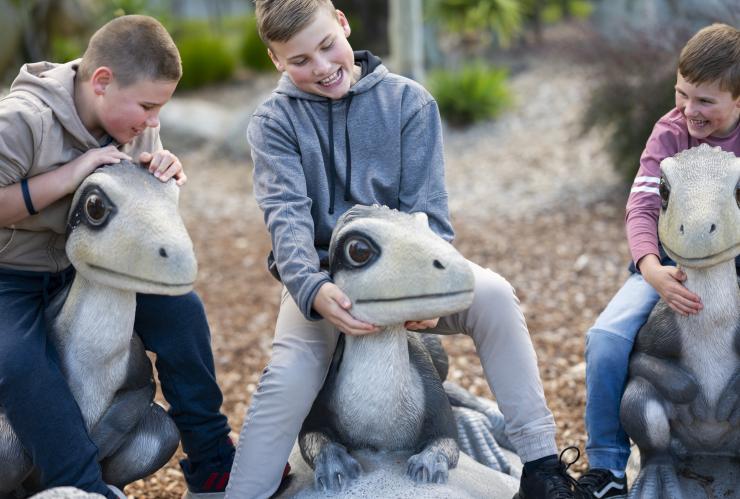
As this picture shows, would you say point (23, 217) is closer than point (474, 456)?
Yes

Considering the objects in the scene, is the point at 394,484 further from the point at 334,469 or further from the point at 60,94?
the point at 60,94

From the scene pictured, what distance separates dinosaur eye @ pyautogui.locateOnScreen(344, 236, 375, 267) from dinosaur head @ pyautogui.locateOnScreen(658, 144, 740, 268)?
2.99 feet

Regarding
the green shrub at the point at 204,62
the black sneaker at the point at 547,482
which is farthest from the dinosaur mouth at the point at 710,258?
the green shrub at the point at 204,62

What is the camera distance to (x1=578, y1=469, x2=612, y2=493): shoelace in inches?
129

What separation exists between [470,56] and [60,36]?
624 centimetres

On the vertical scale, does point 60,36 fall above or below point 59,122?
Result: below

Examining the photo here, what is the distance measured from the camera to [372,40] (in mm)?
15531

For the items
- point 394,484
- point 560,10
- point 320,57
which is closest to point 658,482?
point 394,484

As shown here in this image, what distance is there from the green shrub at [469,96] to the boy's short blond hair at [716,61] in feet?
27.7

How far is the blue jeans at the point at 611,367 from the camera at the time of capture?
3227 mm

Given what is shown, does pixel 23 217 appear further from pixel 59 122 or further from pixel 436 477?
pixel 436 477

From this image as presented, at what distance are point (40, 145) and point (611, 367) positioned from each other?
1991 millimetres

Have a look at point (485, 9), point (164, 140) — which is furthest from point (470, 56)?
point (164, 140)

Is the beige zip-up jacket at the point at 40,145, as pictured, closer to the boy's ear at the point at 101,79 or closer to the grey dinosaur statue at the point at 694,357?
the boy's ear at the point at 101,79
